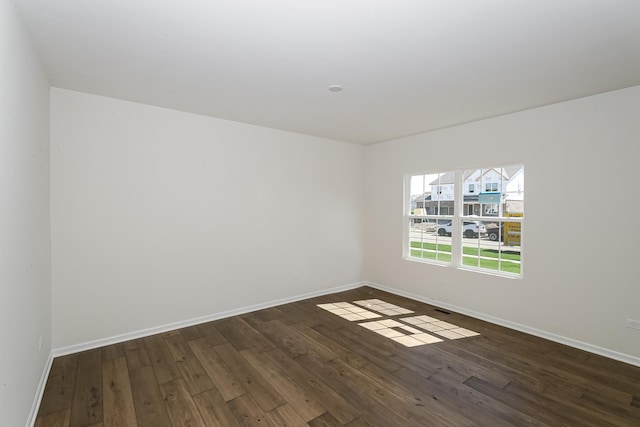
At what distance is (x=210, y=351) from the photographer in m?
3.11

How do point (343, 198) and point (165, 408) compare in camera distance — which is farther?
point (343, 198)

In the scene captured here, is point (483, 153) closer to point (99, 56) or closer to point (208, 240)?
point (208, 240)

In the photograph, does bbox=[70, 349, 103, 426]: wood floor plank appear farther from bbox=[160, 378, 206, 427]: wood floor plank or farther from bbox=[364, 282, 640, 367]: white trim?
bbox=[364, 282, 640, 367]: white trim

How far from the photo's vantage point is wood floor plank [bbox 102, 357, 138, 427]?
2.11 meters

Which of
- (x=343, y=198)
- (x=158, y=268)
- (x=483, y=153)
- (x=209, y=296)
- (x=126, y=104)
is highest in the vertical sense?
(x=126, y=104)

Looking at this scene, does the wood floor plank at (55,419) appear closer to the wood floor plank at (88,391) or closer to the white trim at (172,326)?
the wood floor plank at (88,391)

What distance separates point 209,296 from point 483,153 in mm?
4116

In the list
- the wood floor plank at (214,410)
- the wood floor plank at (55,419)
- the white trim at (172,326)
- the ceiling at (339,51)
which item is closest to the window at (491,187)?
the ceiling at (339,51)

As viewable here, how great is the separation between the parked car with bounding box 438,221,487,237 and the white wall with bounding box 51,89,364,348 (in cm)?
188

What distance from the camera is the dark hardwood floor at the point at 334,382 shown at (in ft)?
7.06

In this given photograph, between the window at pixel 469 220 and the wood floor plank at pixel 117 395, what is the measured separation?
13.3 feet

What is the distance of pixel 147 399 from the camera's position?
7.71ft

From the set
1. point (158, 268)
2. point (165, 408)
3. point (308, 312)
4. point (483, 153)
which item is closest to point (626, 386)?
point (483, 153)

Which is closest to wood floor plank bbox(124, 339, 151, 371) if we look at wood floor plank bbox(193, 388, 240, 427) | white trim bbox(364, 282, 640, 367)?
wood floor plank bbox(193, 388, 240, 427)
